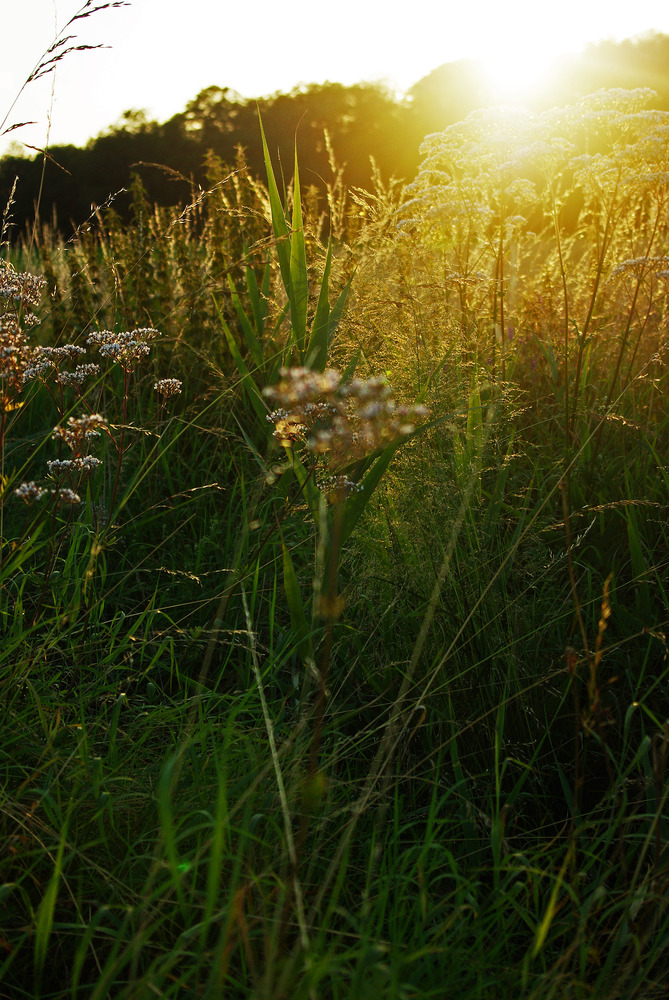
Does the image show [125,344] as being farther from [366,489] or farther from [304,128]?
[304,128]

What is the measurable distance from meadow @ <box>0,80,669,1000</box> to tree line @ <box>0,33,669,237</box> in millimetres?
12234

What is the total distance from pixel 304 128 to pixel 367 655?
16.2 m

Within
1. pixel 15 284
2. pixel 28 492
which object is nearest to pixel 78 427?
pixel 28 492

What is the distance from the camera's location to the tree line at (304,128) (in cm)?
1491

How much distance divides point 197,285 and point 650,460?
2.18 meters

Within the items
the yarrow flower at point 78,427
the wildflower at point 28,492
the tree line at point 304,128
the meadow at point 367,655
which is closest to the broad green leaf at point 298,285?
the meadow at point 367,655

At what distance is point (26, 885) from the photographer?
3.49 ft

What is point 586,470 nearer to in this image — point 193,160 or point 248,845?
point 248,845

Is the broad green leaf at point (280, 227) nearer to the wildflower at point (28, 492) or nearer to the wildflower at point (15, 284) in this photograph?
the wildflower at point (15, 284)

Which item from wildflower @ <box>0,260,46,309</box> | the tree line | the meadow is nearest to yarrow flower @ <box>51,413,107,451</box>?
the meadow

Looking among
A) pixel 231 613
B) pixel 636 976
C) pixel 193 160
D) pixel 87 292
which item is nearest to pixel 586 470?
pixel 231 613

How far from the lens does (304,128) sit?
1520 cm

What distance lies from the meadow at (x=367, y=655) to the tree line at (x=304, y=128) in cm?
1223

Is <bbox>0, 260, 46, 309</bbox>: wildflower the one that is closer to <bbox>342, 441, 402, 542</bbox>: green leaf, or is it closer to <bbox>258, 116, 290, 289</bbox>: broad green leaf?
<bbox>258, 116, 290, 289</bbox>: broad green leaf
